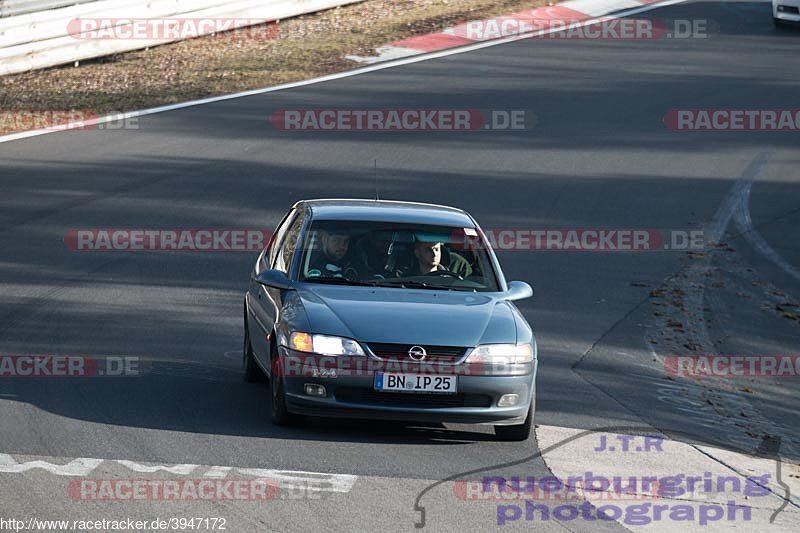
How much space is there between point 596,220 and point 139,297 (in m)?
6.32

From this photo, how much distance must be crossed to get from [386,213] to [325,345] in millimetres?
1817

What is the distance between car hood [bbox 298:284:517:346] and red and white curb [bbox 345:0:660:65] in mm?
15846

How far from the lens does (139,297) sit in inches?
504

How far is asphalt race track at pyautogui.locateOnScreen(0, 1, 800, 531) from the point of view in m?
7.79

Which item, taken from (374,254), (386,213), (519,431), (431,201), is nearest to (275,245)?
(386,213)

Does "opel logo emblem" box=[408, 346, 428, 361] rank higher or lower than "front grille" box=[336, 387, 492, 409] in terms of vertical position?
higher

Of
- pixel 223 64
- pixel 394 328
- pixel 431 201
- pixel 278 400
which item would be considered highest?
pixel 394 328

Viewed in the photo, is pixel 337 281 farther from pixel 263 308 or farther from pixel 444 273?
pixel 444 273

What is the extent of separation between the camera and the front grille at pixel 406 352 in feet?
26.9

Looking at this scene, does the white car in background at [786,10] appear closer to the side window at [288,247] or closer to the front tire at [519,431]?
the side window at [288,247]

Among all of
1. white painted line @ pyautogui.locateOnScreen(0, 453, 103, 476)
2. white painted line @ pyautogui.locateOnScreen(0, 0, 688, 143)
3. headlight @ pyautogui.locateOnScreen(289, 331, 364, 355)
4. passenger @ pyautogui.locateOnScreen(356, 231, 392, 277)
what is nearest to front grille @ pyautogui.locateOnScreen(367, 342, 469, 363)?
headlight @ pyautogui.locateOnScreen(289, 331, 364, 355)

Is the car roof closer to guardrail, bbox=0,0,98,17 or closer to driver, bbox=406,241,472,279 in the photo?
driver, bbox=406,241,472,279

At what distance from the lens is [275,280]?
9.17 meters

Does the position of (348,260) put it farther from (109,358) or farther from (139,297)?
(139,297)
